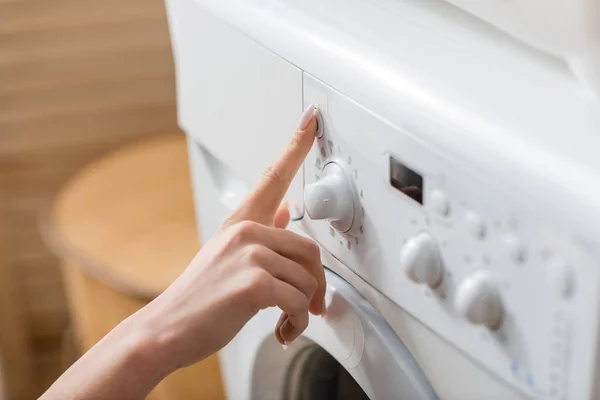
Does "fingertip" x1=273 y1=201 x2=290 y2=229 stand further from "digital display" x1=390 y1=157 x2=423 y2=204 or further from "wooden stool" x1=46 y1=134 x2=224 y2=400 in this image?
"wooden stool" x1=46 y1=134 x2=224 y2=400

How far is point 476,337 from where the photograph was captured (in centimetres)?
54

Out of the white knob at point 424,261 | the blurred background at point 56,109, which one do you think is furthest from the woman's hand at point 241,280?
the blurred background at point 56,109

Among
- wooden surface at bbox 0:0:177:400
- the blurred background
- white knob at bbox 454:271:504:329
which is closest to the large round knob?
white knob at bbox 454:271:504:329

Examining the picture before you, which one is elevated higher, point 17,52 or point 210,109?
point 210,109

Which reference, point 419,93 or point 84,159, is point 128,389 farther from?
point 84,159

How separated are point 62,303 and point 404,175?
4.28ft

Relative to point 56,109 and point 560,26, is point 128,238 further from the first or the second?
point 560,26

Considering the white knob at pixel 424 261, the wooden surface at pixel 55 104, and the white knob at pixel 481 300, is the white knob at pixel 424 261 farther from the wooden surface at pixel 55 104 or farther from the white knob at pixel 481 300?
the wooden surface at pixel 55 104

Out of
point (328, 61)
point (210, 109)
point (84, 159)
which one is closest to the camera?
point (328, 61)

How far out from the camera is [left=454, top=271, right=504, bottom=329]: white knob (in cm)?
51

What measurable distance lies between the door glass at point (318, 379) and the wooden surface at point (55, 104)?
800mm

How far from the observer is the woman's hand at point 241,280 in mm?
612

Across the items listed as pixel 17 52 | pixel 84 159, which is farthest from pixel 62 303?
pixel 17 52

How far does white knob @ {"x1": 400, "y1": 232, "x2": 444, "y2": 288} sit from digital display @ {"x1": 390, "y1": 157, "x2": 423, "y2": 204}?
0.03 m
